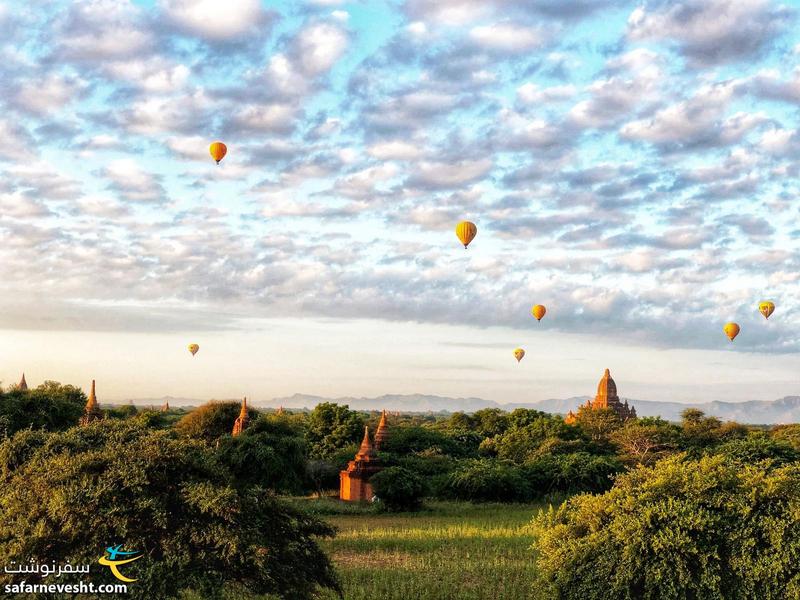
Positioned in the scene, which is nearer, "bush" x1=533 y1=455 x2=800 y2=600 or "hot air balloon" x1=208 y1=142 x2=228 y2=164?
"bush" x1=533 y1=455 x2=800 y2=600

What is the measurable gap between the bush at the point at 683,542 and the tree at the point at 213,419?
4685cm

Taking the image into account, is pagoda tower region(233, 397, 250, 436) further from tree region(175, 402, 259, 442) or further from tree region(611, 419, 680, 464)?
tree region(611, 419, 680, 464)

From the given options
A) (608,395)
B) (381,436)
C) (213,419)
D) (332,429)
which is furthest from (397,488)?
(608,395)

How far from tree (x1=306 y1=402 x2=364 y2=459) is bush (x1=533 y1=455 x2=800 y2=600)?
50103 mm

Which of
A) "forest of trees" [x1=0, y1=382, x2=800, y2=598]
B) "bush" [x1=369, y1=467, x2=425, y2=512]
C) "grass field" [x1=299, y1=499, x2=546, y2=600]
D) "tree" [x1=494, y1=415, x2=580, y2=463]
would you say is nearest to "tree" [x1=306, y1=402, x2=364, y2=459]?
"tree" [x1=494, y1=415, x2=580, y2=463]

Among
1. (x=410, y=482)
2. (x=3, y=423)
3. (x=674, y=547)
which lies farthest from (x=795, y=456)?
(x=3, y=423)

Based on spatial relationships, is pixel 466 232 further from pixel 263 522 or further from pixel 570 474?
pixel 263 522

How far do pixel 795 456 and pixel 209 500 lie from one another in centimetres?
4876

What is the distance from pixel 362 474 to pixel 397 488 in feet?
13.2

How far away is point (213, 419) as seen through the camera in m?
62.9

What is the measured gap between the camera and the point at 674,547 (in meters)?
16.2

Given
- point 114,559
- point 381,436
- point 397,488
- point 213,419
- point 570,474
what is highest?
point 114,559

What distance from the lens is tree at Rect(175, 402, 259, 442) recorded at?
62094 millimetres

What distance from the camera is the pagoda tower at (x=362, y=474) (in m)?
46.6
